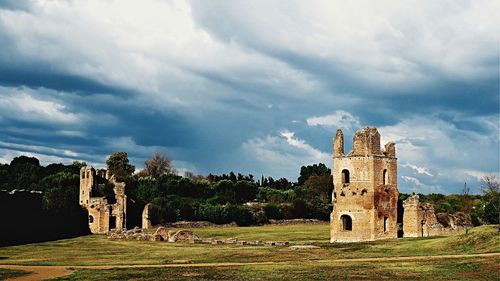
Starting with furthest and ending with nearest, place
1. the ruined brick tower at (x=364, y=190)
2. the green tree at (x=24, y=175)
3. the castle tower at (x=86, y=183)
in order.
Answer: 1. the green tree at (x=24, y=175)
2. the castle tower at (x=86, y=183)
3. the ruined brick tower at (x=364, y=190)

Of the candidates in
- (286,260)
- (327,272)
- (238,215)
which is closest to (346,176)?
(286,260)

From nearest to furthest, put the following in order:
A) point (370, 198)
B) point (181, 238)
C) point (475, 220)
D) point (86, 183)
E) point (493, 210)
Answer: point (370, 198) < point (181, 238) < point (493, 210) < point (475, 220) < point (86, 183)

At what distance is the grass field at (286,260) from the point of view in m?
25.7

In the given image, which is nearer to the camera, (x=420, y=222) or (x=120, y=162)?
(x=420, y=222)

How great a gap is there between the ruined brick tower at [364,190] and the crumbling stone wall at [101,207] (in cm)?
3078

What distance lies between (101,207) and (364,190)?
1346 inches

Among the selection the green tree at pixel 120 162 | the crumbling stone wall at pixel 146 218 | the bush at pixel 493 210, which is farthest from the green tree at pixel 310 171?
the bush at pixel 493 210

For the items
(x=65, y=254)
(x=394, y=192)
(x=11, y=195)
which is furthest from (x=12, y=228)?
(x=394, y=192)

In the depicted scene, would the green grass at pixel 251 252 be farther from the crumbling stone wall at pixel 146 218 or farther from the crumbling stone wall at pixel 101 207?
the crumbling stone wall at pixel 146 218

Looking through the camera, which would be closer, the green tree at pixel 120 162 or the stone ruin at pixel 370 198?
the stone ruin at pixel 370 198

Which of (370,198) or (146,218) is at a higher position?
(370,198)

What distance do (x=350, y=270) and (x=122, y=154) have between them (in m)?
102

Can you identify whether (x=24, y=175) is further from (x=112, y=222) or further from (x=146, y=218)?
(x=112, y=222)

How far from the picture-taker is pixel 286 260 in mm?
32438
